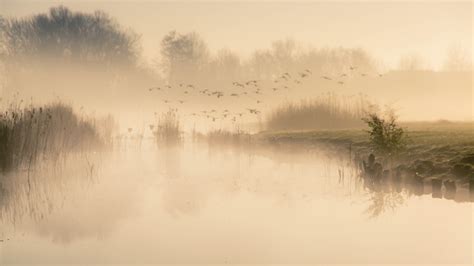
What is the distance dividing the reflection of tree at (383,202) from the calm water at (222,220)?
3 cm

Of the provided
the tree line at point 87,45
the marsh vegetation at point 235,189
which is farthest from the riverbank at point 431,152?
the tree line at point 87,45

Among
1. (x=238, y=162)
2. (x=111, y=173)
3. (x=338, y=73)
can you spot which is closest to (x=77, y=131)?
(x=111, y=173)

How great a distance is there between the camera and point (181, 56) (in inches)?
2071

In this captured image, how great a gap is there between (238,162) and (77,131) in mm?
6526

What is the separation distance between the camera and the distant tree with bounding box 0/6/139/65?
44.8m

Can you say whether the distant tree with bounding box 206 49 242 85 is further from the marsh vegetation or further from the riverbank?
the riverbank

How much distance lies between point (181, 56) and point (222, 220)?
41.0 metres

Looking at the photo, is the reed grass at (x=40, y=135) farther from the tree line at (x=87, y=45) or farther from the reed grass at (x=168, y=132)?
the tree line at (x=87, y=45)

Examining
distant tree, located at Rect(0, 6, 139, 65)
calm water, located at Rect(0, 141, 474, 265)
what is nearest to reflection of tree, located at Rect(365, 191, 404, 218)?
calm water, located at Rect(0, 141, 474, 265)

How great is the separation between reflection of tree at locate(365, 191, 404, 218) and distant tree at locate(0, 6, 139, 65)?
1322 inches

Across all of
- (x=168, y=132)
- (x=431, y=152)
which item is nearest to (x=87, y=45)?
(x=168, y=132)

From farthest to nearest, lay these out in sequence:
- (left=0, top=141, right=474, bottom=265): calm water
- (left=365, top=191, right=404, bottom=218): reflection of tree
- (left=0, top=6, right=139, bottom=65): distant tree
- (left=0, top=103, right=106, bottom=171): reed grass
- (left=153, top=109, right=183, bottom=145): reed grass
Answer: (left=0, top=6, right=139, bottom=65): distant tree → (left=153, top=109, right=183, bottom=145): reed grass → (left=0, top=103, right=106, bottom=171): reed grass → (left=365, top=191, right=404, bottom=218): reflection of tree → (left=0, top=141, right=474, bottom=265): calm water

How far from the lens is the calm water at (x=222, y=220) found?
9.88 meters

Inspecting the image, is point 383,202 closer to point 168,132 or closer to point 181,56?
point 168,132
